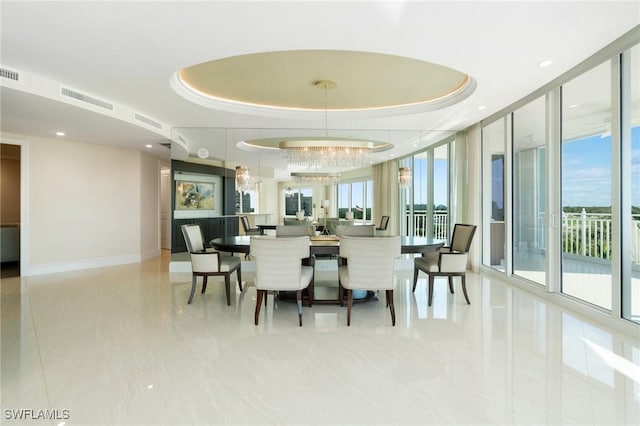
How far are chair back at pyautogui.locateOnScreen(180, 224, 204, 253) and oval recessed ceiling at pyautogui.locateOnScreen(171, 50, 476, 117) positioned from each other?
1769mm

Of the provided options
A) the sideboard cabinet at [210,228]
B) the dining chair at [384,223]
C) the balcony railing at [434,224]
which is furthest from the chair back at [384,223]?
the sideboard cabinet at [210,228]

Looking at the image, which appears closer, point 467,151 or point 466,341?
point 466,341

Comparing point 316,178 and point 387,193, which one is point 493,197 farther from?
point 316,178

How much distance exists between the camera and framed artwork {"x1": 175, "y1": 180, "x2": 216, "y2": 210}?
6.63 metres

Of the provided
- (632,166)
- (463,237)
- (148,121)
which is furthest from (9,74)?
(632,166)

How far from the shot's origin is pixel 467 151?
20.6 feet

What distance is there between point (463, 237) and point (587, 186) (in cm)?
148

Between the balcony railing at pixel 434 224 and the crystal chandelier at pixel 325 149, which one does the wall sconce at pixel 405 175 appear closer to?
the balcony railing at pixel 434 224

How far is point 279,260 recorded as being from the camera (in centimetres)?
335

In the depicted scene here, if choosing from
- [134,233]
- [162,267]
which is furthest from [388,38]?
[134,233]

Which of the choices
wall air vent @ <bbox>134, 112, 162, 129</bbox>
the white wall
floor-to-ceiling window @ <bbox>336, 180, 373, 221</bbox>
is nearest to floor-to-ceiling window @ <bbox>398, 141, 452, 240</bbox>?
floor-to-ceiling window @ <bbox>336, 180, 373, 221</bbox>

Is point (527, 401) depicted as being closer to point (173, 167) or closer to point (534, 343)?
point (534, 343)

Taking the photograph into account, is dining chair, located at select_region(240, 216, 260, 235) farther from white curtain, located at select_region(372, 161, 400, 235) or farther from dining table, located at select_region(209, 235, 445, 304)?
white curtain, located at select_region(372, 161, 400, 235)

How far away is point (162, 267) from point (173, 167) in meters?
1.99
